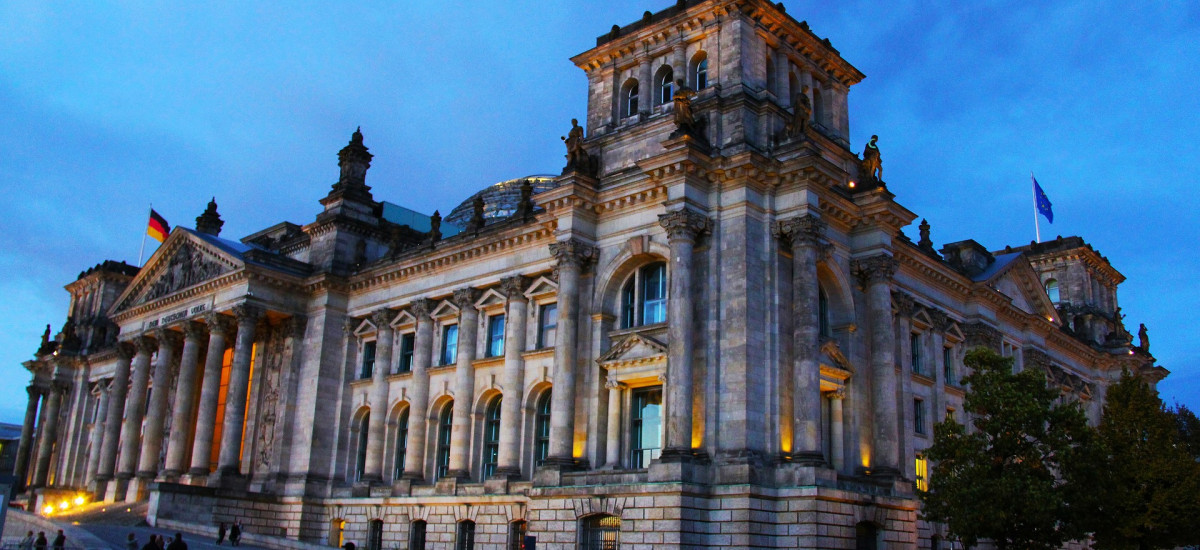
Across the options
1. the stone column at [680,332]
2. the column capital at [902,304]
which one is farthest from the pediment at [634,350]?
the column capital at [902,304]

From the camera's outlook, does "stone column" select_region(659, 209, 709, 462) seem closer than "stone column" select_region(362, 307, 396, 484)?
Yes

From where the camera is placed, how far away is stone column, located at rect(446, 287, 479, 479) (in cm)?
3875

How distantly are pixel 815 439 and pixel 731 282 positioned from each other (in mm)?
5111

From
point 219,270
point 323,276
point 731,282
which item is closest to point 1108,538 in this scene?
point 731,282

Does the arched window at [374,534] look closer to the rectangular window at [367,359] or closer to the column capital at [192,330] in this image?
the rectangular window at [367,359]

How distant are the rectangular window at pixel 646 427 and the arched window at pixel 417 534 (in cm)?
1115

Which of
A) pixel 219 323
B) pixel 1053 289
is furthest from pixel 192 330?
pixel 1053 289

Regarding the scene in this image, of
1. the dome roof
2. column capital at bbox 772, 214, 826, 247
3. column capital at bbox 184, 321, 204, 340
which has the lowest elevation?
column capital at bbox 184, 321, 204, 340

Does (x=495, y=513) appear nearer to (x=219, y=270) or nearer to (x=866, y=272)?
(x=866, y=272)

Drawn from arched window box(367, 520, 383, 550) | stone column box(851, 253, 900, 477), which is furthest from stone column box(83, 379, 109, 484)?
stone column box(851, 253, 900, 477)

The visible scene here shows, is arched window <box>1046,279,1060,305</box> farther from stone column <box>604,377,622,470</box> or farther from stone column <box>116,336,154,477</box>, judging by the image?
stone column <box>116,336,154,477</box>

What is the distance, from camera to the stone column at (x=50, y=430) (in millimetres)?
67000

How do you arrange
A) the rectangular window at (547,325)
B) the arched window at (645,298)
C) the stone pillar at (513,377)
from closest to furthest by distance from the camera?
the arched window at (645,298) → the stone pillar at (513,377) → the rectangular window at (547,325)

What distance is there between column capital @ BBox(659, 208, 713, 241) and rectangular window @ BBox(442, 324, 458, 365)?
46.7 feet
